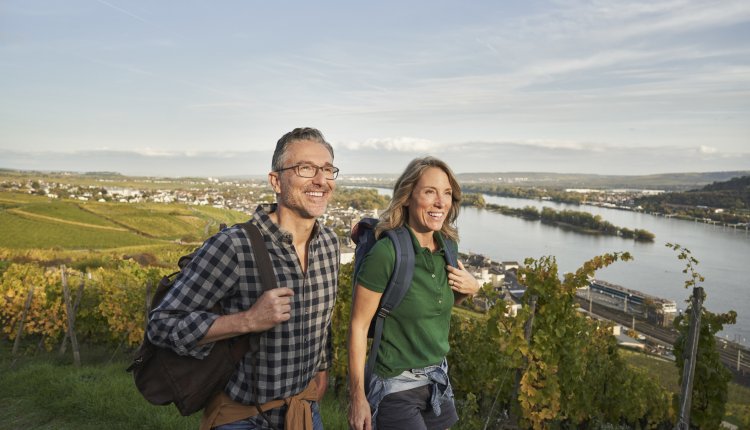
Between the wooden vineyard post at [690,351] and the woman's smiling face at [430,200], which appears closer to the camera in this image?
the woman's smiling face at [430,200]

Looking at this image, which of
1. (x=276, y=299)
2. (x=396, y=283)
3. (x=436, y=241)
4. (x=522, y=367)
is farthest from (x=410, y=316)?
(x=522, y=367)

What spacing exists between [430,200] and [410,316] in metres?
0.49

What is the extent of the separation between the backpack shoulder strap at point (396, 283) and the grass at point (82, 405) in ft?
7.62

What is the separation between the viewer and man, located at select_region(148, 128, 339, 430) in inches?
59.6

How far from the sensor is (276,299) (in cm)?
152

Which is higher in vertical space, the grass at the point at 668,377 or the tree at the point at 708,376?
the tree at the point at 708,376

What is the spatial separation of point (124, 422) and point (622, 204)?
117m

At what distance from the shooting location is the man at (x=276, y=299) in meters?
1.51

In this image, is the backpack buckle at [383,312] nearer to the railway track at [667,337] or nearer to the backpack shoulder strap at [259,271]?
the backpack shoulder strap at [259,271]

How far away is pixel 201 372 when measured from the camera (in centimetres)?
155

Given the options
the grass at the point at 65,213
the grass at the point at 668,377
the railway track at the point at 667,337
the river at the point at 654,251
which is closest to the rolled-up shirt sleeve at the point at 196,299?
the grass at the point at 668,377

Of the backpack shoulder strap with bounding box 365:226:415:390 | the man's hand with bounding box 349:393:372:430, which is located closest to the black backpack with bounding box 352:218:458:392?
the backpack shoulder strap with bounding box 365:226:415:390

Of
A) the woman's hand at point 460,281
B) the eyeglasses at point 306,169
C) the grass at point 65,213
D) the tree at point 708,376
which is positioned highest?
the eyeglasses at point 306,169

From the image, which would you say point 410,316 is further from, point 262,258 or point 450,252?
point 262,258
